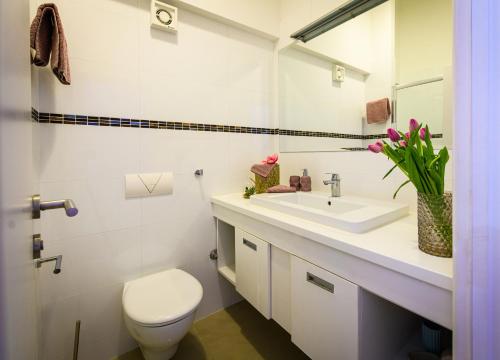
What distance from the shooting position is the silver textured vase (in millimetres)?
702

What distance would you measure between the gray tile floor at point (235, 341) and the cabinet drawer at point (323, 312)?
46 cm

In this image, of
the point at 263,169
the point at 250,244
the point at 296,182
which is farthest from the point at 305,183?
the point at 250,244

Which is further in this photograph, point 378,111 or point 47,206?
point 378,111

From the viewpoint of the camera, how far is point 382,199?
1336mm

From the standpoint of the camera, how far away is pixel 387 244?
2.64 feet

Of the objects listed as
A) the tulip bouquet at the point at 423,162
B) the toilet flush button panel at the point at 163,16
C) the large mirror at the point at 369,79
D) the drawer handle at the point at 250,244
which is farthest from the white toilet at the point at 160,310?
the toilet flush button panel at the point at 163,16

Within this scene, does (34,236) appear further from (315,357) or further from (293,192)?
(293,192)

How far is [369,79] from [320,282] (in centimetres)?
119

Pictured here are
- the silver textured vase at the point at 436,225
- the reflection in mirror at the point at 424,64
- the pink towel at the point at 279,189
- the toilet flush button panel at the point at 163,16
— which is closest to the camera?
the silver textured vase at the point at 436,225

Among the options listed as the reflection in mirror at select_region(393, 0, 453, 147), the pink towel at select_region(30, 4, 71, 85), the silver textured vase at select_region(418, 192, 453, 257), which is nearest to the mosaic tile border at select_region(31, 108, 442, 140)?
the reflection in mirror at select_region(393, 0, 453, 147)

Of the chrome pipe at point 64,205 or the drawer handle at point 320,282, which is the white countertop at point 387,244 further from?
the chrome pipe at point 64,205

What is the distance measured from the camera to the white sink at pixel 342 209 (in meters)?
0.94

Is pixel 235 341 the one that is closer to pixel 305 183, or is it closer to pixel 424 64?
pixel 305 183

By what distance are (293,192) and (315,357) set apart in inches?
36.1
